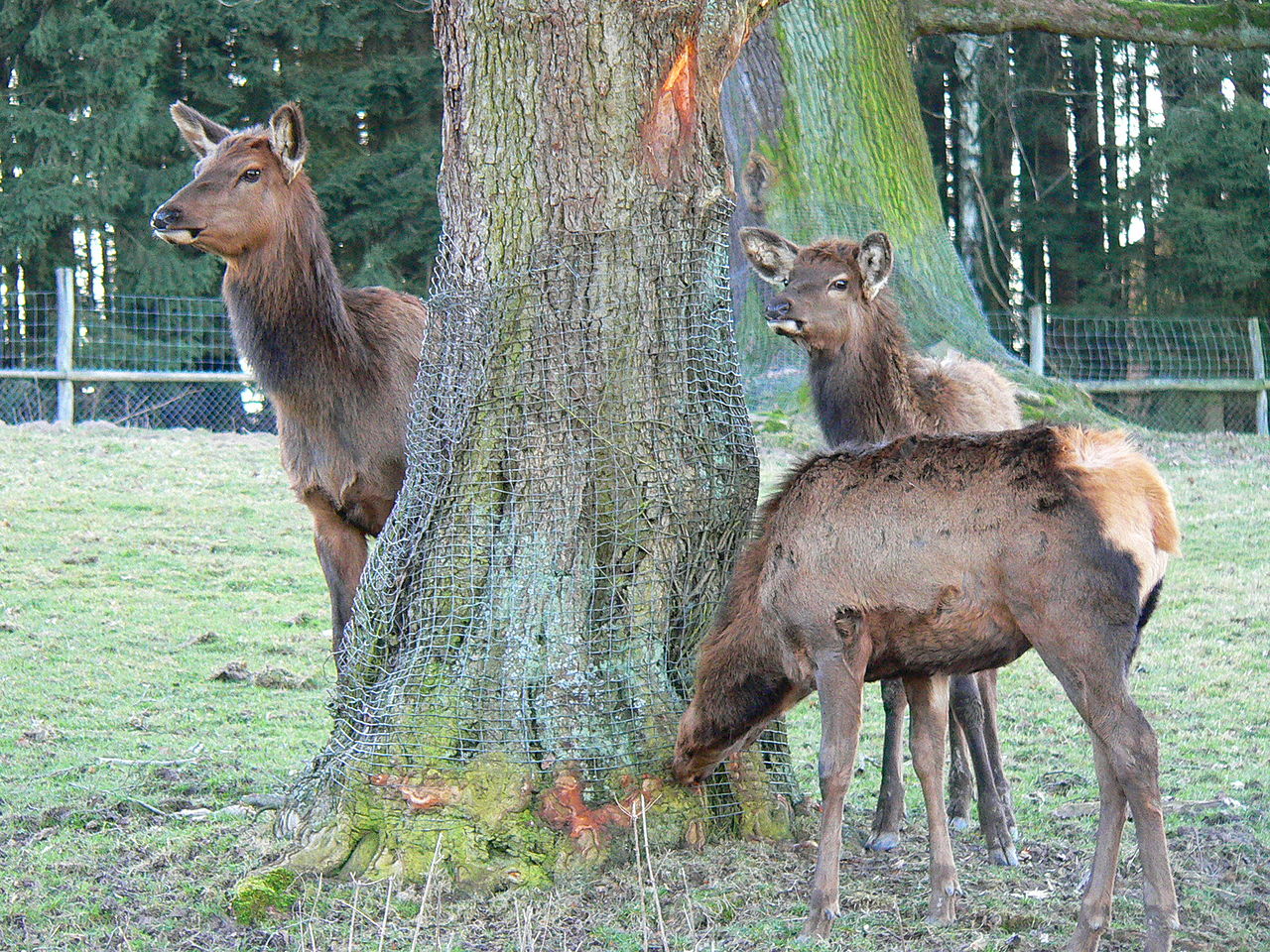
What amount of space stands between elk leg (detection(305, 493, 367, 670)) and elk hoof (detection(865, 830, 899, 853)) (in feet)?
9.26

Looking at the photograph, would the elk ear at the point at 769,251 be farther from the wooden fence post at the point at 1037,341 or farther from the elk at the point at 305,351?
the wooden fence post at the point at 1037,341

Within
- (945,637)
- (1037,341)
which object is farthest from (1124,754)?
(1037,341)

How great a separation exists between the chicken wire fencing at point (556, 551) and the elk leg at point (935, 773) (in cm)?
69

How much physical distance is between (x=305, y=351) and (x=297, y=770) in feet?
6.64

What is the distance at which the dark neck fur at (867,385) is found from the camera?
21.9ft

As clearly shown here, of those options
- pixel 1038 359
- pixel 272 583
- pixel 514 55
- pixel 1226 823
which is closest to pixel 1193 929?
pixel 1226 823

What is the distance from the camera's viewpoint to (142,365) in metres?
21.4

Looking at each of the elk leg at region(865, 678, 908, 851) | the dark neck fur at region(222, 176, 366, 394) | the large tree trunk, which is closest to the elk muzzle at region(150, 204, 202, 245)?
the dark neck fur at region(222, 176, 366, 394)

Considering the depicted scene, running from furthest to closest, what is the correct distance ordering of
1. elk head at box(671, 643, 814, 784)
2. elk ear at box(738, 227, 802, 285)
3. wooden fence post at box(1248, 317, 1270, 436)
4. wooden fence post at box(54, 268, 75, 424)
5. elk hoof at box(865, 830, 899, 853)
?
wooden fence post at box(1248, 317, 1270, 436)
wooden fence post at box(54, 268, 75, 424)
elk ear at box(738, 227, 802, 285)
elk hoof at box(865, 830, 899, 853)
elk head at box(671, 643, 814, 784)

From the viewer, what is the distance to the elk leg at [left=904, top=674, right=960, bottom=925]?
14.9ft

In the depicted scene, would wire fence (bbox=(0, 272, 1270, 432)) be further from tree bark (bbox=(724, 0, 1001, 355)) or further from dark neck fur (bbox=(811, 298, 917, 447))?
dark neck fur (bbox=(811, 298, 917, 447))

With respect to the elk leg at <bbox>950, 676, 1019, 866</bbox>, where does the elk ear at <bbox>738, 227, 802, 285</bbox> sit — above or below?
above

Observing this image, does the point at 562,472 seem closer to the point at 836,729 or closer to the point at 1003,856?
the point at 836,729

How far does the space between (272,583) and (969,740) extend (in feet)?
20.6
